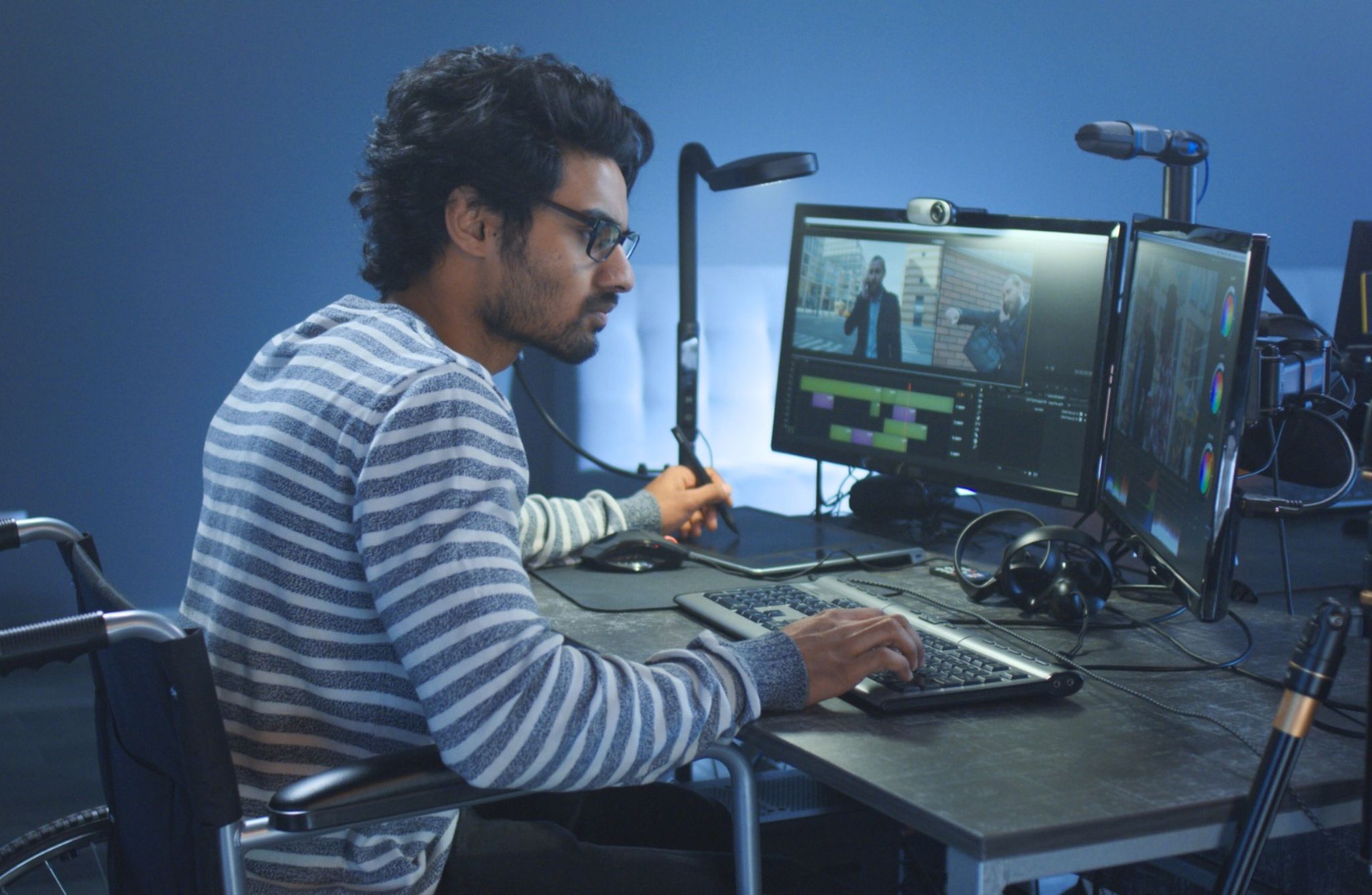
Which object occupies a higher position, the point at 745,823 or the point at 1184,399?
the point at 1184,399

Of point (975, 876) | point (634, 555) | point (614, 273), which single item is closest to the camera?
point (975, 876)

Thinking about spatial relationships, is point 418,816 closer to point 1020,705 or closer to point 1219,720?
point 1020,705

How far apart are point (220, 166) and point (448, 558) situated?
159cm

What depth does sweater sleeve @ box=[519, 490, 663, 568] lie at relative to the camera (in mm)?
1747

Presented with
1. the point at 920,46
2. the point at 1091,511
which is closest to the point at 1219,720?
the point at 1091,511

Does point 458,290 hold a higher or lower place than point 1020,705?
higher

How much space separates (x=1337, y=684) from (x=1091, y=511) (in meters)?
0.53

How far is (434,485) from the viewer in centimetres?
98

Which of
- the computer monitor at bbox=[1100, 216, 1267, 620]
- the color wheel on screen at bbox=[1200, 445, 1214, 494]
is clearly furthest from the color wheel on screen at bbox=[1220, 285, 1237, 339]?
the color wheel on screen at bbox=[1200, 445, 1214, 494]

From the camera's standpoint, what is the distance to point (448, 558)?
969mm

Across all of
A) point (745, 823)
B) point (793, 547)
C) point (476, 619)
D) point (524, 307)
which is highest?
point (524, 307)

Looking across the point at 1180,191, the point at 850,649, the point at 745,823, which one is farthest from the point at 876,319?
the point at 745,823

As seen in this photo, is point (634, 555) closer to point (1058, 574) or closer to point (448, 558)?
point (1058, 574)

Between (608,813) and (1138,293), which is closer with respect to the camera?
(608,813)
